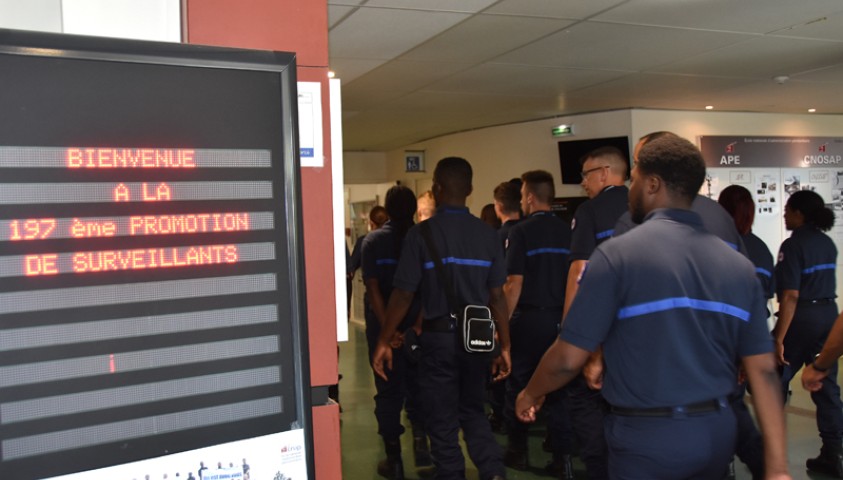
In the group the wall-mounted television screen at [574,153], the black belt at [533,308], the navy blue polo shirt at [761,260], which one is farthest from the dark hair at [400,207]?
the wall-mounted television screen at [574,153]

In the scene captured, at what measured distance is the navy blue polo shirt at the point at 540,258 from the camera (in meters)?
4.75

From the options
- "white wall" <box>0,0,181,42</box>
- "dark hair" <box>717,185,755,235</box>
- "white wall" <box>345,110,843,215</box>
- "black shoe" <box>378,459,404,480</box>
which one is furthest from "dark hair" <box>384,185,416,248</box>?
"white wall" <box>345,110,843,215</box>

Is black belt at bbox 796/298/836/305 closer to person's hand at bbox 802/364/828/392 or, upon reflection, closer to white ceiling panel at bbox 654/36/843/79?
person's hand at bbox 802/364/828/392

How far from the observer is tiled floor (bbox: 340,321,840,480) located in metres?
4.57

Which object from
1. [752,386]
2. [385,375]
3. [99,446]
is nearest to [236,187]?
[99,446]

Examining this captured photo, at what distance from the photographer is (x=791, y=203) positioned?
488cm

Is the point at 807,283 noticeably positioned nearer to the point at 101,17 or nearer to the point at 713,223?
the point at 713,223

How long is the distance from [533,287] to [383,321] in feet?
3.53

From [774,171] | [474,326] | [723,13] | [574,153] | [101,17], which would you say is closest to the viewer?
[101,17]

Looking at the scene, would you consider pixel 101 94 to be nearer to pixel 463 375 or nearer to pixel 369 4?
pixel 463 375

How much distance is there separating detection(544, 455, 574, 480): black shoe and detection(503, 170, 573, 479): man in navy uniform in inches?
5.3

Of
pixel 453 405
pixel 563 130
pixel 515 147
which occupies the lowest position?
pixel 453 405

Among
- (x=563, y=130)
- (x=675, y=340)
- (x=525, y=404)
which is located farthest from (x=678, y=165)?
(x=563, y=130)

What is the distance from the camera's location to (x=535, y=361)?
4.77m
